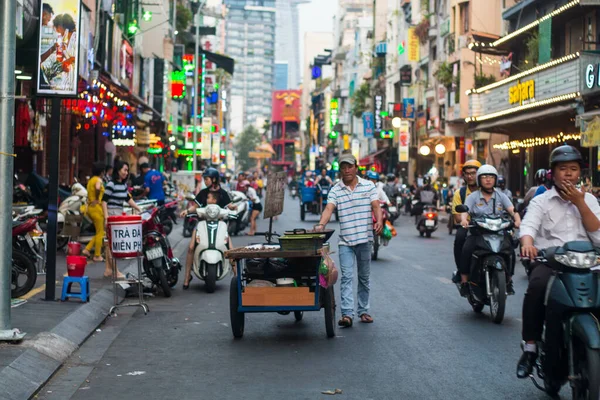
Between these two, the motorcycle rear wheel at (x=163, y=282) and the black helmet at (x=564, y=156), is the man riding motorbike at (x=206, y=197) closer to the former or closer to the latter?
the motorcycle rear wheel at (x=163, y=282)

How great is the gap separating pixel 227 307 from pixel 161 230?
240 cm

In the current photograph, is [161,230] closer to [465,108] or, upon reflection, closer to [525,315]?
[525,315]

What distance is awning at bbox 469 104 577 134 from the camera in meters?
30.8

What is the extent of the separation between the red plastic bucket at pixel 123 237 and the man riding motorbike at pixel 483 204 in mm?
3820

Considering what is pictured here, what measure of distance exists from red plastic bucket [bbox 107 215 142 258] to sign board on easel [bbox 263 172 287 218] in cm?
164

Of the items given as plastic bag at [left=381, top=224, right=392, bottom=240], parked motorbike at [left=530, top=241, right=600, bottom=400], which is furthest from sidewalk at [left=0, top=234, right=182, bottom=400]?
plastic bag at [left=381, top=224, right=392, bottom=240]

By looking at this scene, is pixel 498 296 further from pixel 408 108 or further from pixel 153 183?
pixel 408 108

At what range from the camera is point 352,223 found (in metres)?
10.8

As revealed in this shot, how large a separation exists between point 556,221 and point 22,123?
52.3ft

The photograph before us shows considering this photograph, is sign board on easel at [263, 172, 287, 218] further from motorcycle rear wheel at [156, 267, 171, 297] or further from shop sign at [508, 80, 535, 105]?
shop sign at [508, 80, 535, 105]

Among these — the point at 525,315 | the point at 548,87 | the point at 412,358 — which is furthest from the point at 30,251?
the point at 548,87

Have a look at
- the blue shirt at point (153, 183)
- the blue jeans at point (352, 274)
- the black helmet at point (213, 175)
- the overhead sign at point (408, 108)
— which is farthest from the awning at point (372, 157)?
the blue jeans at point (352, 274)

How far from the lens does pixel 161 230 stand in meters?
14.5

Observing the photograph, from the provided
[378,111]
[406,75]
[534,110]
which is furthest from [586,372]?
[378,111]
